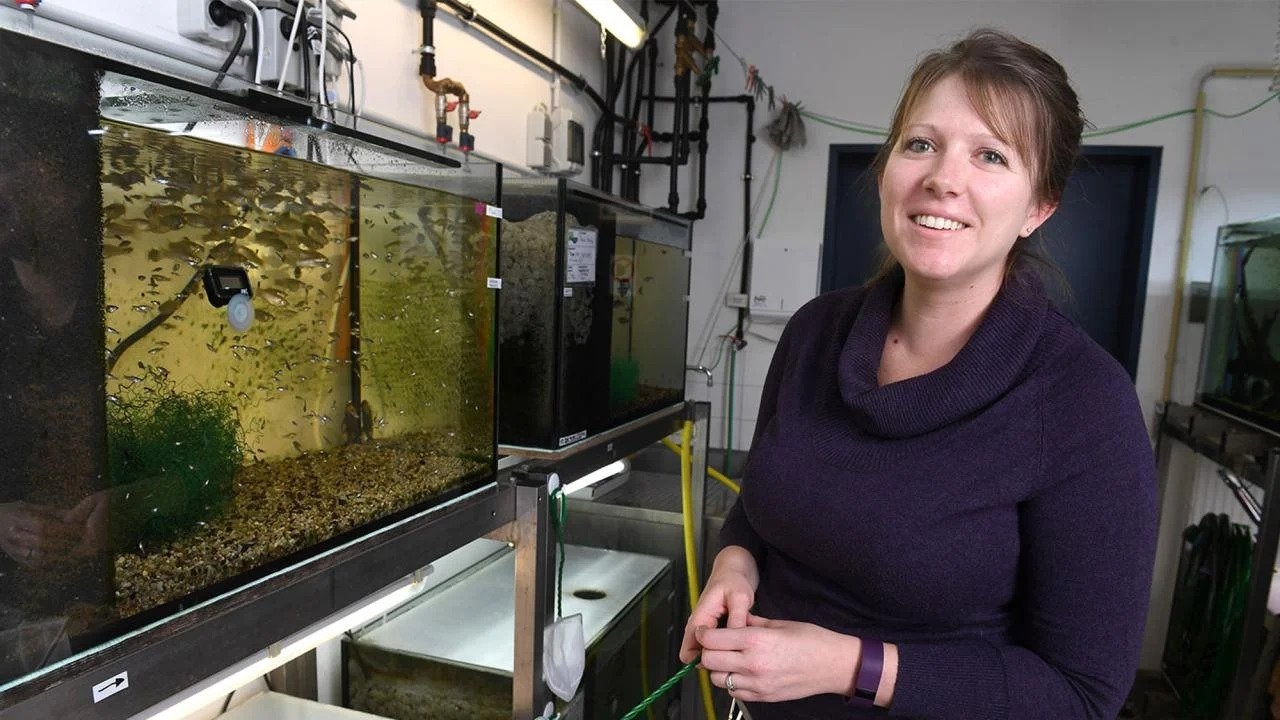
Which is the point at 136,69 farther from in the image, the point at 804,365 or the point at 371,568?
the point at 804,365

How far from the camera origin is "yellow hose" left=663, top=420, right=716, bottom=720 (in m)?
2.00

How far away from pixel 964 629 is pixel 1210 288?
2.89m

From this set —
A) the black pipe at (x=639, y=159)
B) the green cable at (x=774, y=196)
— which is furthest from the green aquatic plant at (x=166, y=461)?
the green cable at (x=774, y=196)

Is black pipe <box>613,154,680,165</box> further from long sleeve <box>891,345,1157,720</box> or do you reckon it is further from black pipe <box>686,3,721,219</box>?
long sleeve <box>891,345,1157,720</box>

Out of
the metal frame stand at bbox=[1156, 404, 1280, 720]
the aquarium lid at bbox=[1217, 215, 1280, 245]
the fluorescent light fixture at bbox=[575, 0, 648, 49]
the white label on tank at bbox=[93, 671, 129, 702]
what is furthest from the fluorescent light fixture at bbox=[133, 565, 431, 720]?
the aquarium lid at bbox=[1217, 215, 1280, 245]

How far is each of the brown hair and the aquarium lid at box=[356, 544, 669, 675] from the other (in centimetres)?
102

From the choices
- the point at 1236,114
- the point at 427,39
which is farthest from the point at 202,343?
the point at 1236,114

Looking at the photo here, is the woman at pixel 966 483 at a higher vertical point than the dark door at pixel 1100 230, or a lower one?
lower

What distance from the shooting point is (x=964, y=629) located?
0.91 meters

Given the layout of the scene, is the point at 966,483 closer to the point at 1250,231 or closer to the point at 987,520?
the point at 987,520

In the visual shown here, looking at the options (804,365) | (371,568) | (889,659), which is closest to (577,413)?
(804,365)

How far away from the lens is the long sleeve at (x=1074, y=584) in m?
0.81

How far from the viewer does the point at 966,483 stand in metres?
0.87

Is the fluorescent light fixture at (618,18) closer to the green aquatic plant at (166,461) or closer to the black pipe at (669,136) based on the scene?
the black pipe at (669,136)
